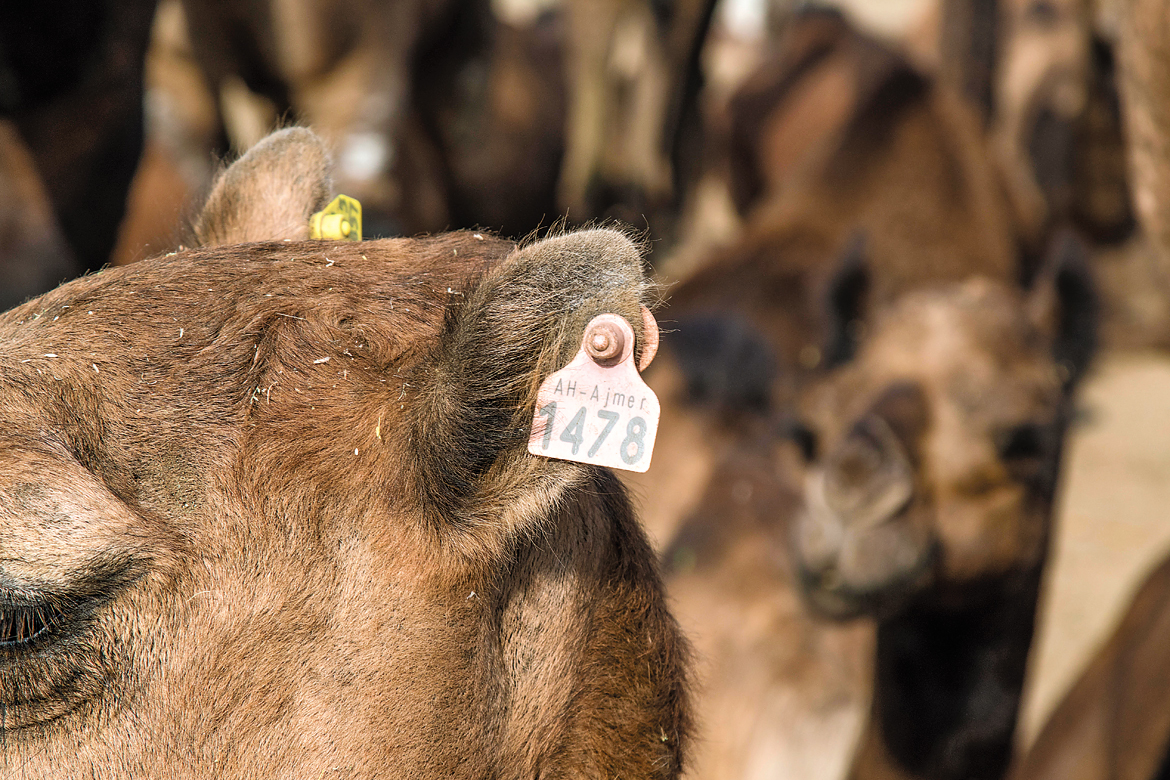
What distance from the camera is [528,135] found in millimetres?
8773

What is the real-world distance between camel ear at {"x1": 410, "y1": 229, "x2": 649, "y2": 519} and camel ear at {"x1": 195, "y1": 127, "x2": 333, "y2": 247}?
2.17 ft

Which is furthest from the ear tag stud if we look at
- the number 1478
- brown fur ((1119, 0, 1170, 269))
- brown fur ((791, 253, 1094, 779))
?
brown fur ((791, 253, 1094, 779))

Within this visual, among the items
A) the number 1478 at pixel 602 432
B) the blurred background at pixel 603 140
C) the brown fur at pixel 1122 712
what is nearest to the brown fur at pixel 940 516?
the brown fur at pixel 1122 712

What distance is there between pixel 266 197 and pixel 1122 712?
9.08ft

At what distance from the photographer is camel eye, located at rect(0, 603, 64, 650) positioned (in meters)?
1.28

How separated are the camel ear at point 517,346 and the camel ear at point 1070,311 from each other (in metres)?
3.50

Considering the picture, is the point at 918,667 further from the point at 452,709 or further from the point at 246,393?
the point at 246,393

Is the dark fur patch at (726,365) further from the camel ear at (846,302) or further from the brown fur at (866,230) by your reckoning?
the camel ear at (846,302)

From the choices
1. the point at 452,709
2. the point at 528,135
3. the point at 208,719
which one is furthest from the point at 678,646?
the point at 528,135

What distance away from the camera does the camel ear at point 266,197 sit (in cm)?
193

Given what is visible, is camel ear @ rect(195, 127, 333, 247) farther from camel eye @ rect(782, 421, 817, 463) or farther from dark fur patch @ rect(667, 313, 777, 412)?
dark fur patch @ rect(667, 313, 777, 412)

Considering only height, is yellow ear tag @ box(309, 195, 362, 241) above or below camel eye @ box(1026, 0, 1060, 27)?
below

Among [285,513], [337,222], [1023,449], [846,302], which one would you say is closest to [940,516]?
[1023,449]

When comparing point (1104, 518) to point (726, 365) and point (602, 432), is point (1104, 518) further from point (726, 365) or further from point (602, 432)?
point (602, 432)
